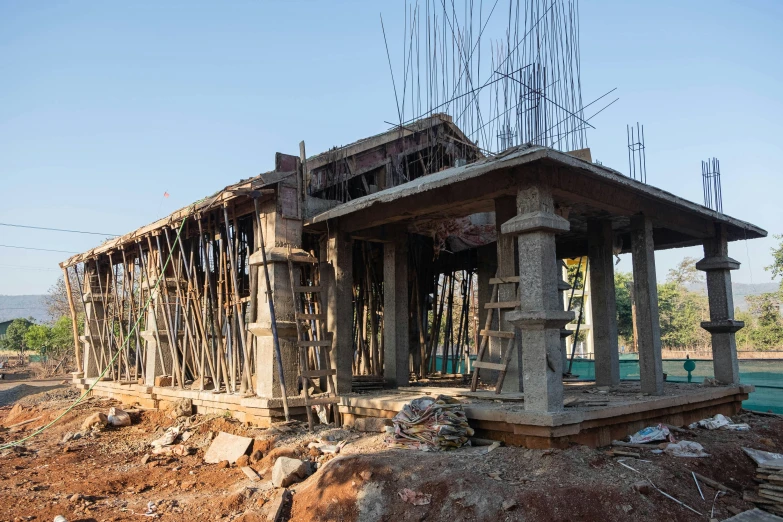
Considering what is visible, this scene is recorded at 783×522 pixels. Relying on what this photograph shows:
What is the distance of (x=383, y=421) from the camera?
28.4ft

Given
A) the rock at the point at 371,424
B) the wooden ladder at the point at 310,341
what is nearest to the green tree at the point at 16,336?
the wooden ladder at the point at 310,341

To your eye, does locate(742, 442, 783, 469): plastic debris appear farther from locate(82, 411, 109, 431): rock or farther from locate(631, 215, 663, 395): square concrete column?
locate(82, 411, 109, 431): rock

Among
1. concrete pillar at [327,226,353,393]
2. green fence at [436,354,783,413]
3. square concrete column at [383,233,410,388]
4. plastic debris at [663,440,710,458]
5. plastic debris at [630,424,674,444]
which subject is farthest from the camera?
green fence at [436,354,783,413]

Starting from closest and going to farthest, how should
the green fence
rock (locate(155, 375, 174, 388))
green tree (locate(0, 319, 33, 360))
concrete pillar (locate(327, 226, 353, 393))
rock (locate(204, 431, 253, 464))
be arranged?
rock (locate(204, 431, 253, 464)), concrete pillar (locate(327, 226, 353, 393)), the green fence, rock (locate(155, 375, 174, 388)), green tree (locate(0, 319, 33, 360))

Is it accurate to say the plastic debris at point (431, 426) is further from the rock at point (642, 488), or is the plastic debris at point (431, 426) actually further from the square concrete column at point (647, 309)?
the square concrete column at point (647, 309)

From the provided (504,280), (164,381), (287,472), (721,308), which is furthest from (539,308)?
(164,381)

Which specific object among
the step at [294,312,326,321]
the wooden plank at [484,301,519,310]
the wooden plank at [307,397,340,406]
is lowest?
the wooden plank at [307,397,340,406]

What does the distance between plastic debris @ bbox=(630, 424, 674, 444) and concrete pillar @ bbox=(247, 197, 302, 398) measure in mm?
4869

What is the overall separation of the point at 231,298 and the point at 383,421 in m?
4.27

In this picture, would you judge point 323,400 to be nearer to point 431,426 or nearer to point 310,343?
point 310,343

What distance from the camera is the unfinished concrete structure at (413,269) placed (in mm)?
7180

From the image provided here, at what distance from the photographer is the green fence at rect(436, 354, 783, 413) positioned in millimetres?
12055

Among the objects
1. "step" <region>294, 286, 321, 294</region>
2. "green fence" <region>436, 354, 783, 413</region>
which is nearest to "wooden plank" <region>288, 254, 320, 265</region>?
"step" <region>294, 286, 321, 294</region>

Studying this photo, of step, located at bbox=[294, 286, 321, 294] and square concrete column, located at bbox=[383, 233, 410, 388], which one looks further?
square concrete column, located at bbox=[383, 233, 410, 388]
